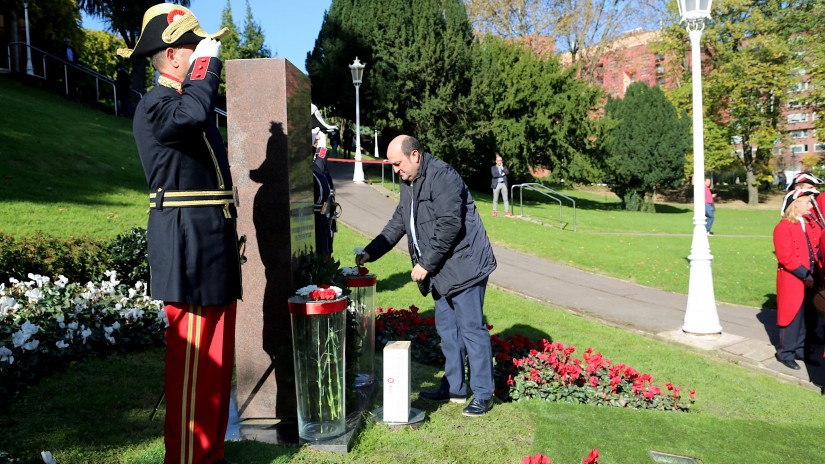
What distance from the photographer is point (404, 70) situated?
96.3 feet

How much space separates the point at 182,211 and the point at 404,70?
27.1m

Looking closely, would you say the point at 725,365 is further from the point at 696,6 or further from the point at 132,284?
the point at 132,284

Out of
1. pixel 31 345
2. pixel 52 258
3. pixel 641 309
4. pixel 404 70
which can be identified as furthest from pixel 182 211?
pixel 404 70

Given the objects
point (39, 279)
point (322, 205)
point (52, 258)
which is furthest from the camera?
point (52, 258)

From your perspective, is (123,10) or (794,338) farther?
(123,10)

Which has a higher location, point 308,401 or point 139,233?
point 139,233

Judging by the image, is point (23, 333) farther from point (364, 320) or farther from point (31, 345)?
point (364, 320)

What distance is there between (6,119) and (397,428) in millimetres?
17695

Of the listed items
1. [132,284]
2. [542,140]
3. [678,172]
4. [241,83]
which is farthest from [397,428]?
[678,172]

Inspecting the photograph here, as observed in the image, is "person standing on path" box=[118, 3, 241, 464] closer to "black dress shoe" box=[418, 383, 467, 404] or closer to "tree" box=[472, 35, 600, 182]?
"black dress shoe" box=[418, 383, 467, 404]

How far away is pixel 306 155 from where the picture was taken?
189 inches

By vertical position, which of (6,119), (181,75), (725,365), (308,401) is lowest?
(725,365)

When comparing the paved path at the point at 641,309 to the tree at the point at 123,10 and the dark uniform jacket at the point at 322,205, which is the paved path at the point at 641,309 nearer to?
the dark uniform jacket at the point at 322,205

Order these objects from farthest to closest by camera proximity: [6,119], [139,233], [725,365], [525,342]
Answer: [6,119], [139,233], [725,365], [525,342]
